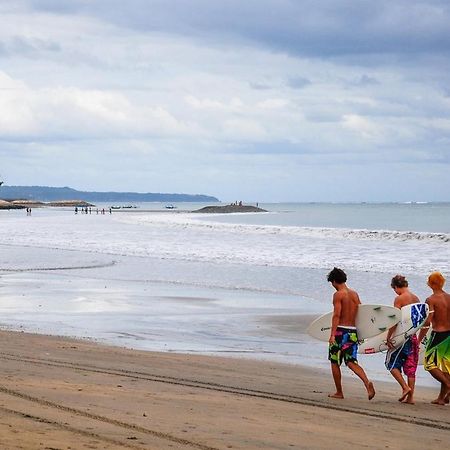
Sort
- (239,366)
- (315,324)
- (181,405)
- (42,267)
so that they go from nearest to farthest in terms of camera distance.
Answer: (181,405), (315,324), (239,366), (42,267)

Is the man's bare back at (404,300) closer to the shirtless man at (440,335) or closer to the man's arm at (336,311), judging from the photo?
the shirtless man at (440,335)

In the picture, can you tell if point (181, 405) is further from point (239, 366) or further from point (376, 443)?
point (239, 366)

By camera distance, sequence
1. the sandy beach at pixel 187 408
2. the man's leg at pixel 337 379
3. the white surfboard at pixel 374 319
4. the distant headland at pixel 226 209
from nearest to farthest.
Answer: the sandy beach at pixel 187 408 → the white surfboard at pixel 374 319 → the man's leg at pixel 337 379 → the distant headland at pixel 226 209

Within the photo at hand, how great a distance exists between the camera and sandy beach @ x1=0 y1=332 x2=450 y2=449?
6.83 metres

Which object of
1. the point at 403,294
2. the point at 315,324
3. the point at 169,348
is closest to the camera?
the point at 403,294

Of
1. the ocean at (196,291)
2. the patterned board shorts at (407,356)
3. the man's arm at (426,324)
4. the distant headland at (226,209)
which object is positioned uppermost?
the distant headland at (226,209)

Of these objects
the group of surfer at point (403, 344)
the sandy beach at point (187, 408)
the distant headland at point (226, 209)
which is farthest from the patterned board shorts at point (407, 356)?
the distant headland at point (226, 209)

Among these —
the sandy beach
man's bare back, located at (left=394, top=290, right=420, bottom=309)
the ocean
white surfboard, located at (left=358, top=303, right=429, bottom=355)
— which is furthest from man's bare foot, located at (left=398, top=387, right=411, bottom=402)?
the ocean

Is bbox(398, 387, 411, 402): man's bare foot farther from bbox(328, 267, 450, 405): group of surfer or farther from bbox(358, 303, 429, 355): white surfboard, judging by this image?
bbox(358, 303, 429, 355): white surfboard

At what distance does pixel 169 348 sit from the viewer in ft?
46.0

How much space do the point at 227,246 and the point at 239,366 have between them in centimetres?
3653

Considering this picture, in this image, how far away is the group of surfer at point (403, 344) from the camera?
959 cm

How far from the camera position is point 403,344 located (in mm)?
9727

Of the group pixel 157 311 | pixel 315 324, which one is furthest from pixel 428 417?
pixel 157 311
